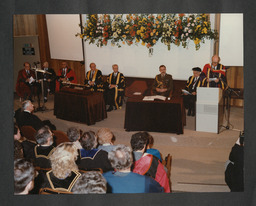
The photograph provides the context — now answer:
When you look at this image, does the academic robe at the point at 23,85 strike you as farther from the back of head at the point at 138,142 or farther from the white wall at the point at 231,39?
the white wall at the point at 231,39

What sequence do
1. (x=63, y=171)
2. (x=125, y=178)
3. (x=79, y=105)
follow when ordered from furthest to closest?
(x=79, y=105) → (x=125, y=178) → (x=63, y=171)

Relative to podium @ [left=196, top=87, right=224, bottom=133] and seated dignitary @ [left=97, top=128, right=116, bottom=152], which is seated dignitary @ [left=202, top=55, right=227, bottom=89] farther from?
seated dignitary @ [left=97, top=128, right=116, bottom=152]

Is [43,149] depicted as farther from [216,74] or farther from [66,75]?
[216,74]

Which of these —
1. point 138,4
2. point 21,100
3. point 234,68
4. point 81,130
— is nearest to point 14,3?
point 21,100

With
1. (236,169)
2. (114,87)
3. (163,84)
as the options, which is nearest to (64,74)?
(114,87)

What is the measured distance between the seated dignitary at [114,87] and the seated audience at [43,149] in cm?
112

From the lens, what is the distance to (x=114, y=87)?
15.6 feet

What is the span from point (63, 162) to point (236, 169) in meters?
2.27

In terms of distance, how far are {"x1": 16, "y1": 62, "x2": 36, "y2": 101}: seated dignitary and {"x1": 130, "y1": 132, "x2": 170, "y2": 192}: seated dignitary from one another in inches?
65.7

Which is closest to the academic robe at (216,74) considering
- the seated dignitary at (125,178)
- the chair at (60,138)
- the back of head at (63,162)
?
the seated dignitary at (125,178)

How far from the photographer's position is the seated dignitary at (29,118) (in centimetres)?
438

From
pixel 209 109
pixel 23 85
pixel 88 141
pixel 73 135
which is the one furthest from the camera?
pixel 209 109

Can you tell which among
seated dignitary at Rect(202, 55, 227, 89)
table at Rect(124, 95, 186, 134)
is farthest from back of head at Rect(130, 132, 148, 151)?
seated dignitary at Rect(202, 55, 227, 89)

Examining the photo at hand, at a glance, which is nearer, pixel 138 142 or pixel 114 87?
pixel 138 142
